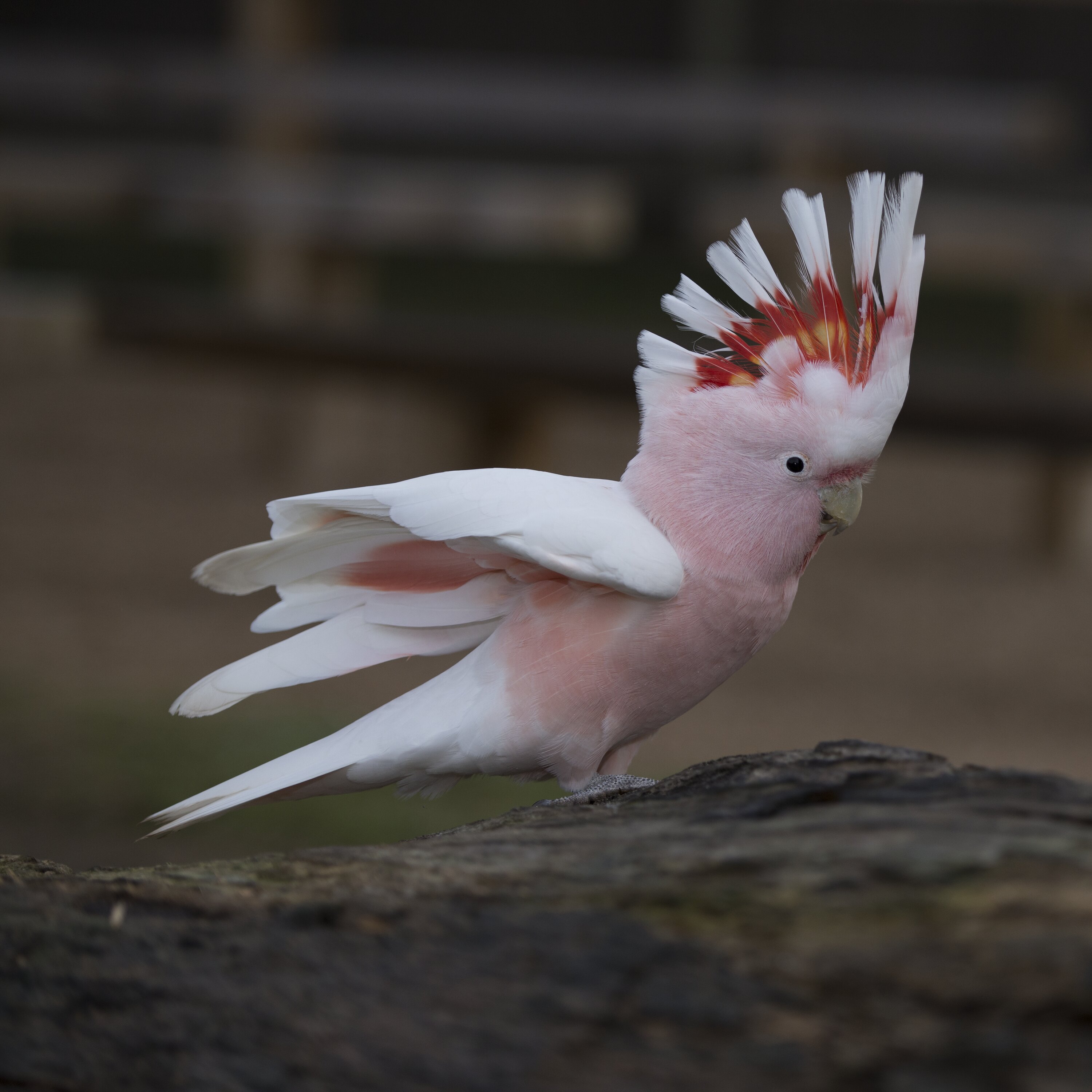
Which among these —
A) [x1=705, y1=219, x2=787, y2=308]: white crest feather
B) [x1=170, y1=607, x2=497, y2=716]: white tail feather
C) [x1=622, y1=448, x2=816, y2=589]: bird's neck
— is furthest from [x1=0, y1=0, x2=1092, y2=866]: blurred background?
[x1=705, y1=219, x2=787, y2=308]: white crest feather

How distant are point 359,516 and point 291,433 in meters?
4.60

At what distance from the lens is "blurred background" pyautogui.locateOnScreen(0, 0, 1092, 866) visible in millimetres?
3105

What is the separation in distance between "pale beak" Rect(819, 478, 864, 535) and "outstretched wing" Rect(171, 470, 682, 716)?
0.56ft

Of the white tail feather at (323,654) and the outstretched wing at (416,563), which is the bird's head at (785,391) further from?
the white tail feather at (323,654)

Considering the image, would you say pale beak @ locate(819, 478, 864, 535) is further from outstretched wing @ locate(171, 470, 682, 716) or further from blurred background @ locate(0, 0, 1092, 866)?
blurred background @ locate(0, 0, 1092, 866)

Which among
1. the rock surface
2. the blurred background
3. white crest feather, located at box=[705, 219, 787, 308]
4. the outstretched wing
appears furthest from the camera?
the blurred background

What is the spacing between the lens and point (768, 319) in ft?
4.19

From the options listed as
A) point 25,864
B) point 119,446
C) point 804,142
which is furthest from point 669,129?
point 25,864

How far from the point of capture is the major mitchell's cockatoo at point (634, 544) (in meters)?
1.22

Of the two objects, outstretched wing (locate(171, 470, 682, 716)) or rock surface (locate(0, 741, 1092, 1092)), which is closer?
rock surface (locate(0, 741, 1092, 1092))

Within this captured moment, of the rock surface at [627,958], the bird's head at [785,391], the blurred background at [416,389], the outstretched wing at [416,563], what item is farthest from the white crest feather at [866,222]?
the blurred background at [416,389]

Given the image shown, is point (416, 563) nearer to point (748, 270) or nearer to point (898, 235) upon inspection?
point (748, 270)

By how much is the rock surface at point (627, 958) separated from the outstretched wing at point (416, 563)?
11.2 inches

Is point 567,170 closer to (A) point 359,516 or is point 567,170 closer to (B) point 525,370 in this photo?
(B) point 525,370
